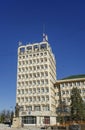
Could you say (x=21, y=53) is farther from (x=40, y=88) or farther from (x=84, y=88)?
(x=84, y=88)

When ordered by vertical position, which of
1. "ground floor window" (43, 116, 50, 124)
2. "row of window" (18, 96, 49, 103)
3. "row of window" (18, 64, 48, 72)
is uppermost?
"row of window" (18, 64, 48, 72)

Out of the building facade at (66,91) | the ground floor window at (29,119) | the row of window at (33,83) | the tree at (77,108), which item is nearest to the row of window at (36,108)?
the ground floor window at (29,119)

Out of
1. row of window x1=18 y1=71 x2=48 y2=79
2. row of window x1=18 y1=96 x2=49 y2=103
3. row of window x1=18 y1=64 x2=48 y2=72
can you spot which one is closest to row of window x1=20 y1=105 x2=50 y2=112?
row of window x1=18 y1=96 x2=49 y2=103

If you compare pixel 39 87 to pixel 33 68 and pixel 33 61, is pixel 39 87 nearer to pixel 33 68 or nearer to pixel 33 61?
pixel 33 68

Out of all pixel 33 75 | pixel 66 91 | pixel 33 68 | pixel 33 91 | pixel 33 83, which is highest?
pixel 33 68

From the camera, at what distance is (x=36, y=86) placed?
88.4 meters

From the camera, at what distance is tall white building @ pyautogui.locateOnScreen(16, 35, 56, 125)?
275ft

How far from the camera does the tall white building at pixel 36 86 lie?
83812 millimetres

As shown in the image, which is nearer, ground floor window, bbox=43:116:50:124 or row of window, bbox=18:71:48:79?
ground floor window, bbox=43:116:50:124

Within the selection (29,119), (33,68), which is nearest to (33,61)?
(33,68)

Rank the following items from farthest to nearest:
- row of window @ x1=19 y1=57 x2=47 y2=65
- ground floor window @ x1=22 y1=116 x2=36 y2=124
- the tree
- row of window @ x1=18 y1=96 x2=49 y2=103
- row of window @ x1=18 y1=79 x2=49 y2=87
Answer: row of window @ x1=19 y1=57 x2=47 y2=65 → row of window @ x1=18 y1=79 x2=49 y2=87 → row of window @ x1=18 y1=96 x2=49 y2=103 → ground floor window @ x1=22 y1=116 x2=36 y2=124 → the tree

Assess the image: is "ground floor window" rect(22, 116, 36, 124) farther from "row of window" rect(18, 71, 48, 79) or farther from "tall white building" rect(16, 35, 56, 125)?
"row of window" rect(18, 71, 48, 79)

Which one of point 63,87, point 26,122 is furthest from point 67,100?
point 26,122

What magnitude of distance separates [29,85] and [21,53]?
42.4ft
